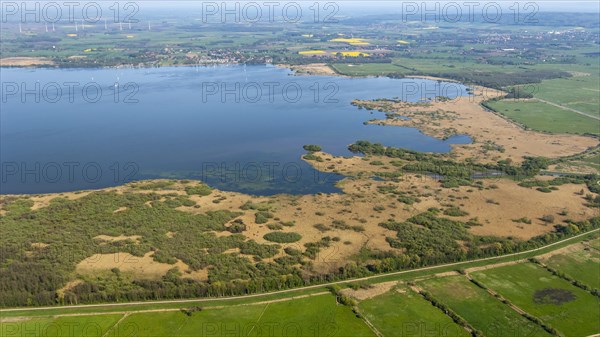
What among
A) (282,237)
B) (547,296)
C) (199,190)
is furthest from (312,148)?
(547,296)

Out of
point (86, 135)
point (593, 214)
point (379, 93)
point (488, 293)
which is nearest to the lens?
point (488, 293)

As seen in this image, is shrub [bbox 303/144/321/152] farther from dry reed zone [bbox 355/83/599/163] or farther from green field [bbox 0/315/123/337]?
green field [bbox 0/315/123/337]

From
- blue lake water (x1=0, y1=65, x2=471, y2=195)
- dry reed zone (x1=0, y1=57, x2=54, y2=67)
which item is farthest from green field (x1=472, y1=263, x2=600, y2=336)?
dry reed zone (x1=0, y1=57, x2=54, y2=67)

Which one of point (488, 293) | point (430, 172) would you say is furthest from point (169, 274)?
point (430, 172)

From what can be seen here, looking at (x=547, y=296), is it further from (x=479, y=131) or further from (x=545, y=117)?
(x=545, y=117)

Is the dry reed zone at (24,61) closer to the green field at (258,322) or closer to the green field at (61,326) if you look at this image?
the green field at (61,326)

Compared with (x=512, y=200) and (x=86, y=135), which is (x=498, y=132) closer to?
(x=512, y=200)
